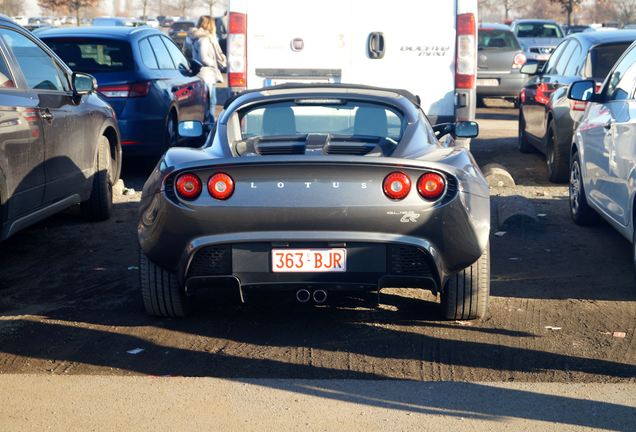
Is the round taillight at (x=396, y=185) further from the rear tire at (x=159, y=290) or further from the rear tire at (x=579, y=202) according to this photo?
the rear tire at (x=579, y=202)

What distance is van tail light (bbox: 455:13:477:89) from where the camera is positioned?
11.0 metres

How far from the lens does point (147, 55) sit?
11.9 m

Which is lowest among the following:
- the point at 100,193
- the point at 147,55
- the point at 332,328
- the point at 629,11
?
the point at 332,328

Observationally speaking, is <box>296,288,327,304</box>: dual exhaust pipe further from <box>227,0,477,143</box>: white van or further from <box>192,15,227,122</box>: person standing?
<box>192,15,227,122</box>: person standing

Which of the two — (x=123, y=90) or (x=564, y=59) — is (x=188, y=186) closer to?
(x=123, y=90)

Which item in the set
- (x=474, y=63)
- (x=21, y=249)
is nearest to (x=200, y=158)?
(x=21, y=249)

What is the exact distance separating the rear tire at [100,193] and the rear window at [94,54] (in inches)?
94.1

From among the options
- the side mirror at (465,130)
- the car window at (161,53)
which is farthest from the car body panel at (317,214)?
the car window at (161,53)

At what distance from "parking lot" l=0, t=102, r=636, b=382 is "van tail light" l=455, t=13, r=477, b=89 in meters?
3.58

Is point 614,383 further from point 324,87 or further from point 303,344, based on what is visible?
point 324,87

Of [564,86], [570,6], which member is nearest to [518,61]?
[564,86]

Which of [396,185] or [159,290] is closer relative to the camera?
[396,185]

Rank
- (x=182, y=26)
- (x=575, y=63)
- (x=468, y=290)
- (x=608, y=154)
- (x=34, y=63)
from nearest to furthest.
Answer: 1. (x=468, y=290)
2. (x=608, y=154)
3. (x=34, y=63)
4. (x=575, y=63)
5. (x=182, y=26)

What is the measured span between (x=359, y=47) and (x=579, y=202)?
11.8ft
